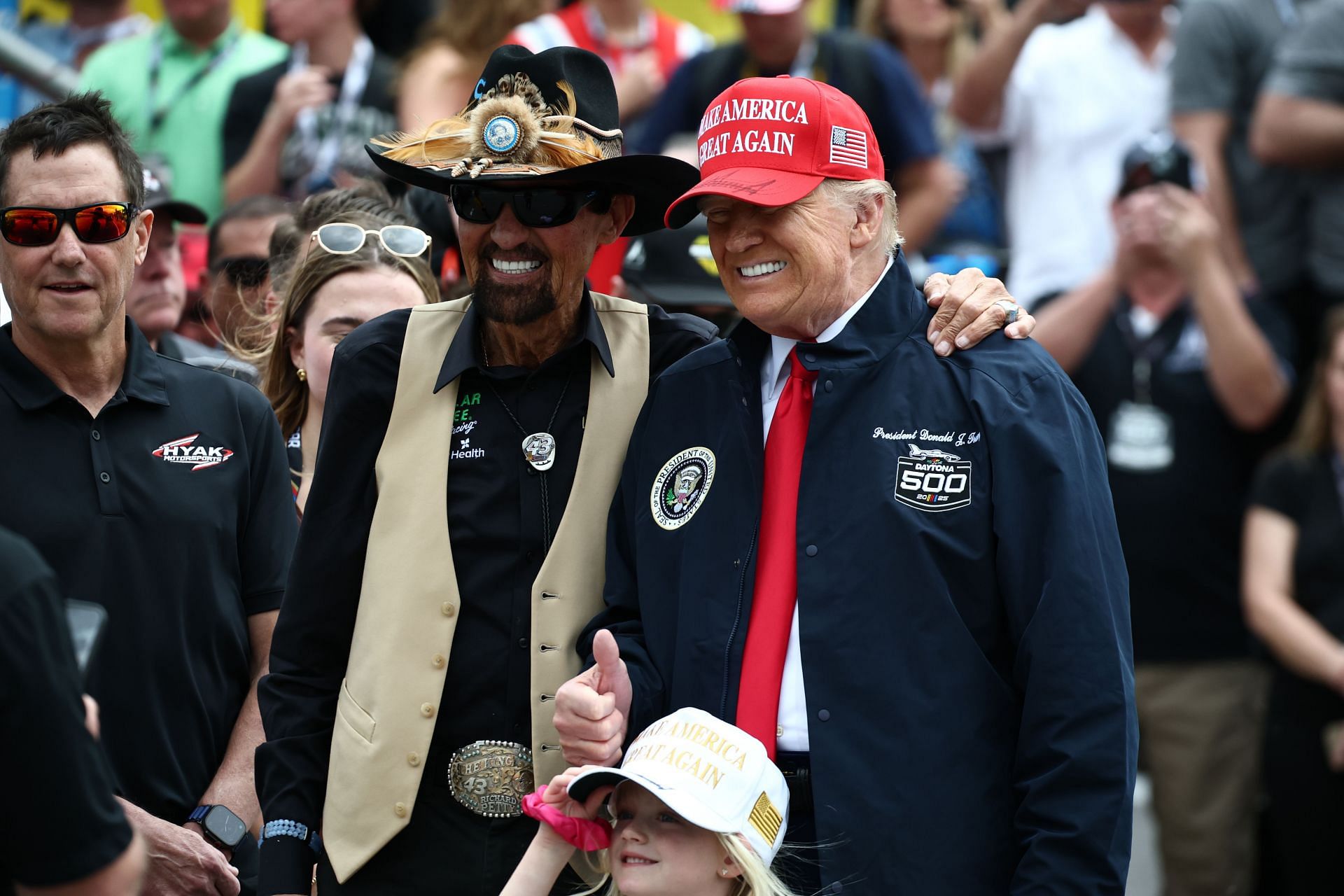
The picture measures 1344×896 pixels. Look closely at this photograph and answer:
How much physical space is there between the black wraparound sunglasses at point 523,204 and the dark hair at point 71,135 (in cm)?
87

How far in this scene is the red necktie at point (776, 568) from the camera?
3.45 m

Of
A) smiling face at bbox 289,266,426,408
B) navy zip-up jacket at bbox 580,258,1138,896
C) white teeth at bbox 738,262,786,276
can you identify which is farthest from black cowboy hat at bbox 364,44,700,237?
smiling face at bbox 289,266,426,408

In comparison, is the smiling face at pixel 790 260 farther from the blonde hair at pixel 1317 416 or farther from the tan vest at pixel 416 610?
the blonde hair at pixel 1317 416

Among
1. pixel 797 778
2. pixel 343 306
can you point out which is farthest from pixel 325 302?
pixel 797 778

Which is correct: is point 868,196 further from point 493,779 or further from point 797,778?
point 493,779

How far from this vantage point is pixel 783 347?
373 cm

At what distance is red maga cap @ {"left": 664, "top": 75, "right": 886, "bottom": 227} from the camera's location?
3.57m

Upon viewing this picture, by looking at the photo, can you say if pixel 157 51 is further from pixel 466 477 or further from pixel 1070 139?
pixel 466 477

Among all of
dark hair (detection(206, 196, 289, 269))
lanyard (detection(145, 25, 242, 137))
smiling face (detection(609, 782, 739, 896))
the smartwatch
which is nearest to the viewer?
smiling face (detection(609, 782, 739, 896))

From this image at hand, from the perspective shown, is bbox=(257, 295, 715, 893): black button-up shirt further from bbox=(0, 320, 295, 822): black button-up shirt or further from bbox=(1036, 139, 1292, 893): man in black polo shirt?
bbox=(1036, 139, 1292, 893): man in black polo shirt

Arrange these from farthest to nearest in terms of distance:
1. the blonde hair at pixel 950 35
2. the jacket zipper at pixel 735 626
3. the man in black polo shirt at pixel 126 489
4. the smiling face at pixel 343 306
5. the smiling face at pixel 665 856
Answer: the blonde hair at pixel 950 35 → the smiling face at pixel 343 306 → the man in black polo shirt at pixel 126 489 → the jacket zipper at pixel 735 626 → the smiling face at pixel 665 856

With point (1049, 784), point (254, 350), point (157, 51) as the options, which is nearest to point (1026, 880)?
point (1049, 784)


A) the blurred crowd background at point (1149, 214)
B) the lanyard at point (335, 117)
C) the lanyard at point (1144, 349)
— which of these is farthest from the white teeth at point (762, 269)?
the lanyard at point (335, 117)

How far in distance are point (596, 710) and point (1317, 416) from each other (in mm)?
4545
